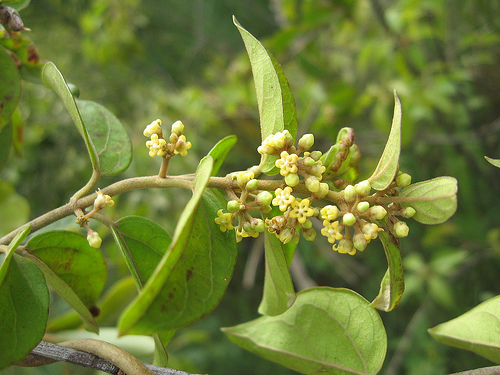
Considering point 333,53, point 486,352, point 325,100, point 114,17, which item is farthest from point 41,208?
point 486,352

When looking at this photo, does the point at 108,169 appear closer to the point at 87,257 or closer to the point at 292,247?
the point at 87,257

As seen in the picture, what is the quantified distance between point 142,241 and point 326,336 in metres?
0.42

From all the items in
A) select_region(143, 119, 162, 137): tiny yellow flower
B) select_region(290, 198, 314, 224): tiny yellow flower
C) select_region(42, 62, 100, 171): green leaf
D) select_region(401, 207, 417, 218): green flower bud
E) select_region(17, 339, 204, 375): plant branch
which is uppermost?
select_region(42, 62, 100, 171): green leaf

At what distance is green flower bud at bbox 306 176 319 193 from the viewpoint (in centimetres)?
66

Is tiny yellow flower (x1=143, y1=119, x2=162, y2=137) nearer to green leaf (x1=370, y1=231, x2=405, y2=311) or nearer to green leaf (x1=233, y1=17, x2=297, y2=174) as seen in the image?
green leaf (x1=233, y1=17, x2=297, y2=174)

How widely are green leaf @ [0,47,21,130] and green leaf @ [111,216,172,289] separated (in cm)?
38

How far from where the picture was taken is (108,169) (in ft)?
2.68

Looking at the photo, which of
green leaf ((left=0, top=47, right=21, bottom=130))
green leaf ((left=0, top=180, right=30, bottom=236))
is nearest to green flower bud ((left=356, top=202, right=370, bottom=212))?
green leaf ((left=0, top=47, right=21, bottom=130))

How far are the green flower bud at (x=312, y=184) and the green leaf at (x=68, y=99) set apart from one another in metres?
0.40

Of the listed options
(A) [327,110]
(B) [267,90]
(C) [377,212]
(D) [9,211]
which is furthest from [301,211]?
(A) [327,110]

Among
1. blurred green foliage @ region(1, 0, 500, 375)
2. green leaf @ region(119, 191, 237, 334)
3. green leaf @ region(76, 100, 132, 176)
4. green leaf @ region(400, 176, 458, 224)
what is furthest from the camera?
blurred green foliage @ region(1, 0, 500, 375)

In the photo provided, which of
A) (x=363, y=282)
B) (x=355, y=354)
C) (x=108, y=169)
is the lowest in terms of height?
(x=363, y=282)

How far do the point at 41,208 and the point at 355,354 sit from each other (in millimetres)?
3502

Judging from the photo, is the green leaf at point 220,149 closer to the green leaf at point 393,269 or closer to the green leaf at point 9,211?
the green leaf at point 393,269
